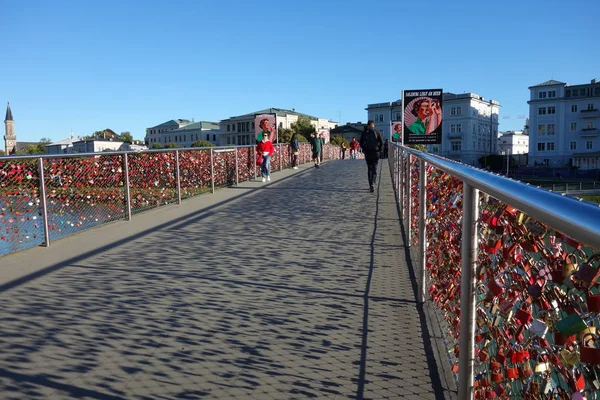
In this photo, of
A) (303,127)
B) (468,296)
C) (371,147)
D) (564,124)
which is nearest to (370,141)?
(371,147)

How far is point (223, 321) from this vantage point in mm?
4254

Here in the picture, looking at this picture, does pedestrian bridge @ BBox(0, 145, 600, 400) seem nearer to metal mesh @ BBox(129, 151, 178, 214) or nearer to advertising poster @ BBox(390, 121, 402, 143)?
metal mesh @ BBox(129, 151, 178, 214)

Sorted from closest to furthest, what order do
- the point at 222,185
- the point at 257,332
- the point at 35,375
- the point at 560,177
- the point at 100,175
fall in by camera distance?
the point at 35,375
the point at 257,332
the point at 100,175
the point at 222,185
the point at 560,177

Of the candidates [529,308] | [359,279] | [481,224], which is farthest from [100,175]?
[529,308]

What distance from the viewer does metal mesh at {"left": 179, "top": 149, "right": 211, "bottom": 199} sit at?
1284 centimetres

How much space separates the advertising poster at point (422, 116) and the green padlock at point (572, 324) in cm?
1035

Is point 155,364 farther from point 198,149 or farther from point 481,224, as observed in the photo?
point 198,149

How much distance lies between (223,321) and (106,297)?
1.36m

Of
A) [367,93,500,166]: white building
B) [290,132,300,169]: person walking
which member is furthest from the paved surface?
[367,93,500,166]: white building

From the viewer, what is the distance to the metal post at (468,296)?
2.58 metres

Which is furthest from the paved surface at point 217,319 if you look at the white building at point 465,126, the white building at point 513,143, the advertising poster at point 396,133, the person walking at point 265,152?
the white building at point 513,143

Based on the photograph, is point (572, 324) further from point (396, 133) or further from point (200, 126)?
point (200, 126)

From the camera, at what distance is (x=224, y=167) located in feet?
A: 53.0

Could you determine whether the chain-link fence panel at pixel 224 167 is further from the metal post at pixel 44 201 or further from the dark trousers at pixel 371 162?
the metal post at pixel 44 201
